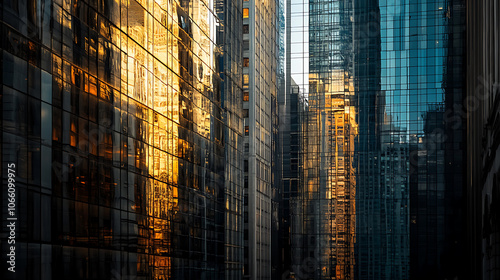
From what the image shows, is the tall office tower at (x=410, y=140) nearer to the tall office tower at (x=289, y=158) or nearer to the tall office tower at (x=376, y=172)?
the tall office tower at (x=376, y=172)

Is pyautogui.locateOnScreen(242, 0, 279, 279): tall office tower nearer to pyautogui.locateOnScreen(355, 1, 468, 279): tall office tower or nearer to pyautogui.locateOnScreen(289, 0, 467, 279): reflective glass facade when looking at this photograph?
pyautogui.locateOnScreen(289, 0, 467, 279): reflective glass facade

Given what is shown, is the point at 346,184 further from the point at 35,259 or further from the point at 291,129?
the point at 35,259

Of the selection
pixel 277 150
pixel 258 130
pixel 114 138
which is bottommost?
pixel 114 138

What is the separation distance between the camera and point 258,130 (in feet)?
316

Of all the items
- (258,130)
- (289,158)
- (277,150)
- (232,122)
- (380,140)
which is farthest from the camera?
(289,158)

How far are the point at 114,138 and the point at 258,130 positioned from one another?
204 ft

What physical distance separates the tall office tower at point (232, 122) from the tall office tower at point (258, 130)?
28.4 metres

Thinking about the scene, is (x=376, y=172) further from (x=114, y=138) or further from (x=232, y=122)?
(x=114, y=138)

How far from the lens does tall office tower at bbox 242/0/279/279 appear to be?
304 feet

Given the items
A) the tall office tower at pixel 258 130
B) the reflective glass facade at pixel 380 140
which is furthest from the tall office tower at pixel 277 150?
the reflective glass facade at pixel 380 140

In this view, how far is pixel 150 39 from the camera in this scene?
133 feet

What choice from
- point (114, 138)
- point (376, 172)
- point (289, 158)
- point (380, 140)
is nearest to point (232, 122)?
point (114, 138)

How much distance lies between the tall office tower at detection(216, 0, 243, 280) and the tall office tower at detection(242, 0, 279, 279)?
28.4 metres

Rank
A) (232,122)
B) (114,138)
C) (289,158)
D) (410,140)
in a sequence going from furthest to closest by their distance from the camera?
1. (289,158)
2. (410,140)
3. (232,122)
4. (114,138)
